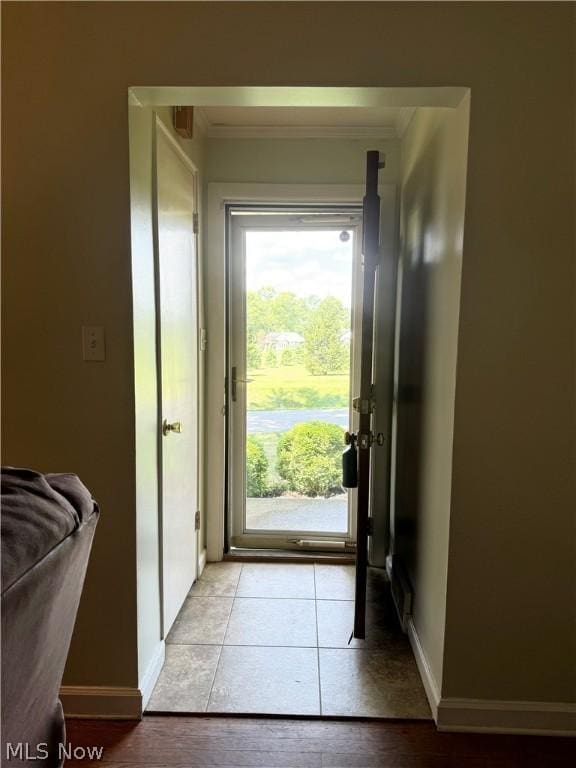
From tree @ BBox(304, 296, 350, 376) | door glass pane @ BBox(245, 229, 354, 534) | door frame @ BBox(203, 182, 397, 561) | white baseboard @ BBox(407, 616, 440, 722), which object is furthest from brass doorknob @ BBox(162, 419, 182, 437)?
white baseboard @ BBox(407, 616, 440, 722)

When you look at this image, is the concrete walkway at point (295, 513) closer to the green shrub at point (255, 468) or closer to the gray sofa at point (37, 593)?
the green shrub at point (255, 468)

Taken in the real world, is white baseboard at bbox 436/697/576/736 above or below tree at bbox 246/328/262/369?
below

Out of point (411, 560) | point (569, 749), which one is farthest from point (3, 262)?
point (569, 749)

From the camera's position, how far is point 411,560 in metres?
2.21

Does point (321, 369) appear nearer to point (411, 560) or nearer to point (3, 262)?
point (411, 560)

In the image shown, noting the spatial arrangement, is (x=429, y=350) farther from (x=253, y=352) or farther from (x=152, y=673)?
(x=152, y=673)

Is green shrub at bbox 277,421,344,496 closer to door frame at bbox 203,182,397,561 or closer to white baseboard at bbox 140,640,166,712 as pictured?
door frame at bbox 203,182,397,561

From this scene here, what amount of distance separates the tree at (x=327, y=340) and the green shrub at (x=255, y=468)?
563 mm

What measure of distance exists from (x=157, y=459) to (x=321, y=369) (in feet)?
4.27

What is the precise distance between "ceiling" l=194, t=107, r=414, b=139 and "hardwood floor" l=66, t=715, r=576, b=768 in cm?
251

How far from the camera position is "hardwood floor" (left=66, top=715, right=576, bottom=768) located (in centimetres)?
153

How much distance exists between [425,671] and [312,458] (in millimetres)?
Result: 1350

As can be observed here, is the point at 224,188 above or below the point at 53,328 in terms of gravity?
above

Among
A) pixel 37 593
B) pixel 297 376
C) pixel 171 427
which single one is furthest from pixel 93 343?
pixel 297 376
